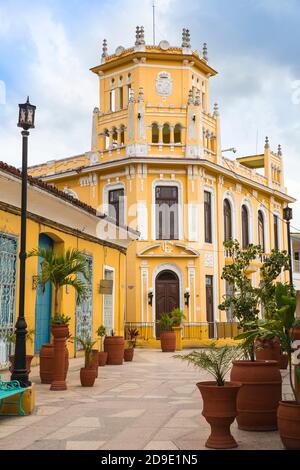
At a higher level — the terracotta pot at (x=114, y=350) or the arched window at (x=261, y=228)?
the arched window at (x=261, y=228)

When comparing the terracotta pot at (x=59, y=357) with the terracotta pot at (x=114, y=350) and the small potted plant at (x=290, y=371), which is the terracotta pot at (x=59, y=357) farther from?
the terracotta pot at (x=114, y=350)

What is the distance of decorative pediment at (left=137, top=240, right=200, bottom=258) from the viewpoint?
82.5 feet

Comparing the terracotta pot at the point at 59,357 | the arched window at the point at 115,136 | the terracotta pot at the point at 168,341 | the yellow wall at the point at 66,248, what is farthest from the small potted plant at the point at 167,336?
the terracotta pot at the point at 59,357

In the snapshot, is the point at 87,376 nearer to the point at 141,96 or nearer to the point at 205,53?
the point at 141,96

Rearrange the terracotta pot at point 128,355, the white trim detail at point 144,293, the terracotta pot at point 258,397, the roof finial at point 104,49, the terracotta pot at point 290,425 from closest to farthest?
the terracotta pot at point 290,425, the terracotta pot at point 258,397, the terracotta pot at point 128,355, the white trim detail at point 144,293, the roof finial at point 104,49

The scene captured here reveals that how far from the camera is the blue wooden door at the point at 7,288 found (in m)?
13.1

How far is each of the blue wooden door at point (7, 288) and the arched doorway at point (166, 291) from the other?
1232cm

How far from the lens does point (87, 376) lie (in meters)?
11.2

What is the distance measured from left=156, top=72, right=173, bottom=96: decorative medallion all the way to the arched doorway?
8361mm

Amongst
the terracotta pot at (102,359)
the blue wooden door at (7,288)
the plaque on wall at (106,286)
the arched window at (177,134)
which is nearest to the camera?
the blue wooden door at (7,288)

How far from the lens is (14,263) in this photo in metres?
13.7

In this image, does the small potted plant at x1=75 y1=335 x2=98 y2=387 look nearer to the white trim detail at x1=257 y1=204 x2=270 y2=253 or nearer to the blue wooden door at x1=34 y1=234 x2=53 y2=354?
the blue wooden door at x1=34 y1=234 x2=53 y2=354
